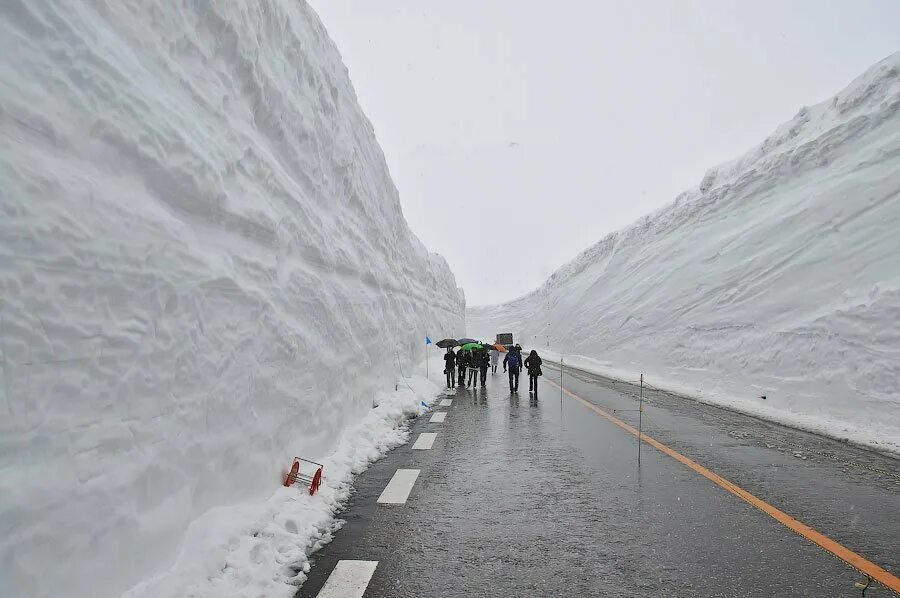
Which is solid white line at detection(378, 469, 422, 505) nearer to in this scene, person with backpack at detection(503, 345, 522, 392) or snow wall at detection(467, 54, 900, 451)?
snow wall at detection(467, 54, 900, 451)

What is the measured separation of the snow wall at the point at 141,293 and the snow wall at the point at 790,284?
9.15 meters

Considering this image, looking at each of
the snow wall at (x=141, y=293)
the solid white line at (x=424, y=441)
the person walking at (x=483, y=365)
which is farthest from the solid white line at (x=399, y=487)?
the person walking at (x=483, y=365)

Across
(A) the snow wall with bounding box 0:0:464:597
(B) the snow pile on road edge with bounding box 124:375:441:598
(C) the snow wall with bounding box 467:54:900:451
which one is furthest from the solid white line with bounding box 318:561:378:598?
(C) the snow wall with bounding box 467:54:900:451

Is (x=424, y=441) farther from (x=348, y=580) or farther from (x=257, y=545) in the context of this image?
(x=348, y=580)

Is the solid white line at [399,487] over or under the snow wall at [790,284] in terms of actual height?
under

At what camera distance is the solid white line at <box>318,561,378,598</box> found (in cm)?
323

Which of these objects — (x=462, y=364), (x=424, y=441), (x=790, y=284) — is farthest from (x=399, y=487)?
(x=790, y=284)

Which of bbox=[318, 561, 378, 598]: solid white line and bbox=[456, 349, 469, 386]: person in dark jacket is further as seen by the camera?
bbox=[456, 349, 469, 386]: person in dark jacket

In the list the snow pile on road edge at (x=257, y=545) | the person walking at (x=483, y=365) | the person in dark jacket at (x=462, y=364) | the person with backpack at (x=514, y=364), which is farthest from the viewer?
the person in dark jacket at (x=462, y=364)

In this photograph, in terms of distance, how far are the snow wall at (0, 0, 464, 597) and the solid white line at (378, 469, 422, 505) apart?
104cm

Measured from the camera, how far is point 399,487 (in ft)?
18.2

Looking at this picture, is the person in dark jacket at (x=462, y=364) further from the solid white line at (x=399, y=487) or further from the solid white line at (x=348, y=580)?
the solid white line at (x=348, y=580)

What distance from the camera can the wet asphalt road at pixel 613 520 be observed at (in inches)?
135

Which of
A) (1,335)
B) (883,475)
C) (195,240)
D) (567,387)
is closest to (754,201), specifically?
(567,387)
